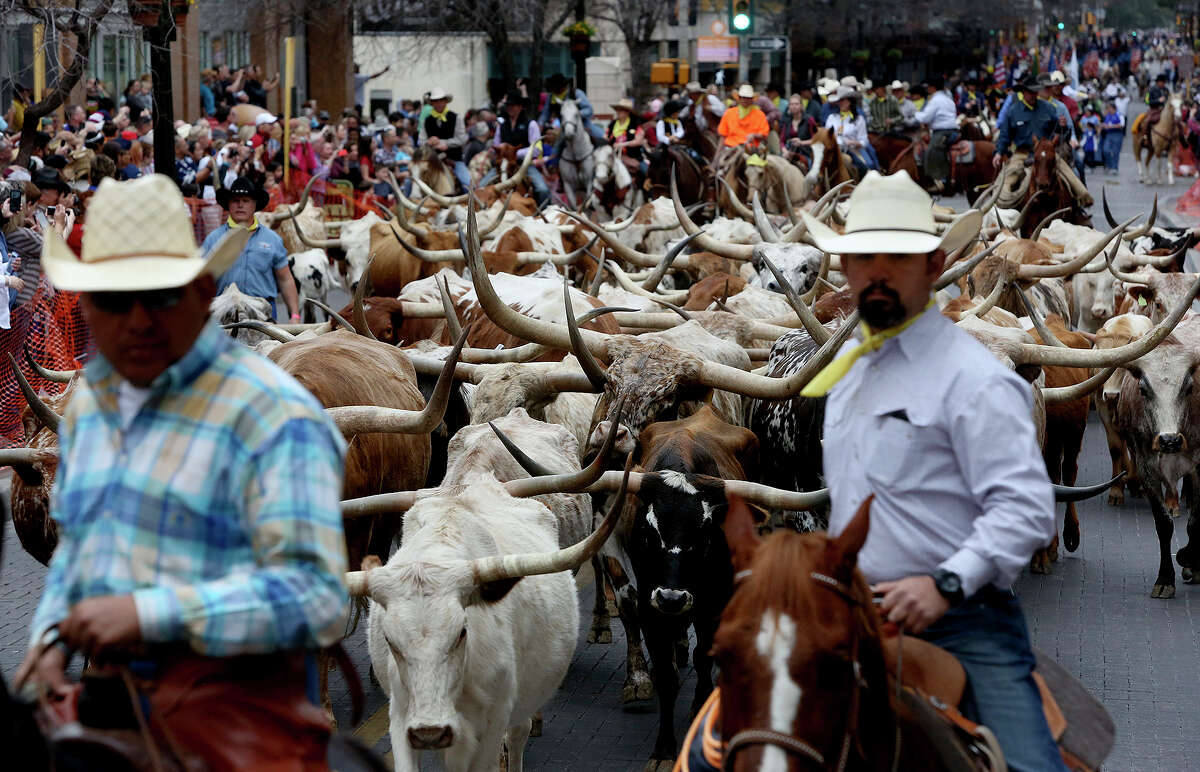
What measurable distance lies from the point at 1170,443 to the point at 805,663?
7020 mm

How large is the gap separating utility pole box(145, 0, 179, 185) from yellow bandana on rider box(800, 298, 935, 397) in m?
12.0

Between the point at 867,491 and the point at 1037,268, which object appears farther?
the point at 1037,268

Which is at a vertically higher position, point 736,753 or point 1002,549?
point 1002,549

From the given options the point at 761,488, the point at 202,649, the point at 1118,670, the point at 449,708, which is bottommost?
the point at 1118,670

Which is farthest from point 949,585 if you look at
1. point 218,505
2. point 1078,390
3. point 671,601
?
point 1078,390

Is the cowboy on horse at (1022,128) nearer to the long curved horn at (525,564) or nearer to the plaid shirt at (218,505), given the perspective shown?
the long curved horn at (525,564)

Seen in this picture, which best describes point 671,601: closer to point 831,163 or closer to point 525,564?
point 525,564

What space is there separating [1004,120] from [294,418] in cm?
1928

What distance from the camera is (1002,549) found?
3262mm

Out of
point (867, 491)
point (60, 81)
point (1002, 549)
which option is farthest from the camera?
point (60, 81)

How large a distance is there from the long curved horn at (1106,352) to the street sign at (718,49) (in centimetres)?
3295

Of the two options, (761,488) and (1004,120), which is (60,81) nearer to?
(761,488)

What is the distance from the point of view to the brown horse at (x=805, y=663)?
2.99m

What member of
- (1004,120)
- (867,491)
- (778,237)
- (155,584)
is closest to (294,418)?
(155,584)
